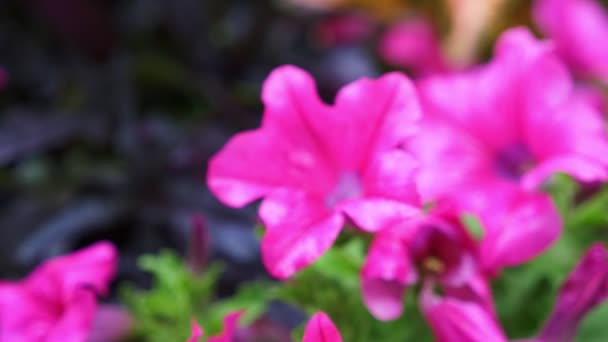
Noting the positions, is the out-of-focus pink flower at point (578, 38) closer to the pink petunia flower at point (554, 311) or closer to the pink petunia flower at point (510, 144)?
the pink petunia flower at point (510, 144)

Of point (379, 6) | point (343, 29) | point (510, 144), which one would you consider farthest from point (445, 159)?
point (379, 6)

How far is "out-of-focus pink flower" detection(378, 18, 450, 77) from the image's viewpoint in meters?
0.88

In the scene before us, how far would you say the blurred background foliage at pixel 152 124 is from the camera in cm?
54

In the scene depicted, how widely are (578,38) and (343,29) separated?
40 cm

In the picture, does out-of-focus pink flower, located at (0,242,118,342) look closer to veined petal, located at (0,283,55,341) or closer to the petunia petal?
veined petal, located at (0,283,55,341)

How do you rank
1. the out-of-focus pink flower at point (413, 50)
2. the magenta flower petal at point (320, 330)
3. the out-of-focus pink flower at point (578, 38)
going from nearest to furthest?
the magenta flower petal at point (320, 330)
the out-of-focus pink flower at point (578, 38)
the out-of-focus pink flower at point (413, 50)

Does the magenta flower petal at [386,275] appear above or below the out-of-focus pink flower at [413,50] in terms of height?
below

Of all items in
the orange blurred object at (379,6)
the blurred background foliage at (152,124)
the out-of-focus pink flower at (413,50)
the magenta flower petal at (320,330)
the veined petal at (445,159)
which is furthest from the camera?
the orange blurred object at (379,6)

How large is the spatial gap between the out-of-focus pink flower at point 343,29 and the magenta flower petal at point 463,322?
2.21ft

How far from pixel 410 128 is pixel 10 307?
23cm

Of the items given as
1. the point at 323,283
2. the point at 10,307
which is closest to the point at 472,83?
the point at 323,283

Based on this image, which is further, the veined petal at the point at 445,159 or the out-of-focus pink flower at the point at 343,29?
the out-of-focus pink flower at the point at 343,29

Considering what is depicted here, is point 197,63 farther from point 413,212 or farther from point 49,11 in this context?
point 413,212

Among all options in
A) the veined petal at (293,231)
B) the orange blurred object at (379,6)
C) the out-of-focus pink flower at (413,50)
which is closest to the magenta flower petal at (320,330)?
the veined petal at (293,231)
